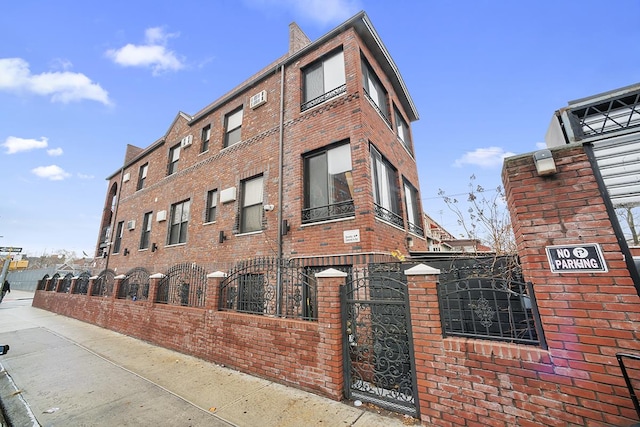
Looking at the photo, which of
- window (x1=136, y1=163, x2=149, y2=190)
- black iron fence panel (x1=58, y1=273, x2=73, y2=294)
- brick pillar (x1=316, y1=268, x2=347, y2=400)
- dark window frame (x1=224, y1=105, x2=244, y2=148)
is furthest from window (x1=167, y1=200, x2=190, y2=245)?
brick pillar (x1=316, y1=268, x2=347, y2=400)

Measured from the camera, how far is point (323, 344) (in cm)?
402

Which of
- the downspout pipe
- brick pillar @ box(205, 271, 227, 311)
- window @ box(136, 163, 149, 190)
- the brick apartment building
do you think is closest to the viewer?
brick pillar @ box(205, 271, 227, 311)

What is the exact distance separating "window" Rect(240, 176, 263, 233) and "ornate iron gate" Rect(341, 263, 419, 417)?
5075mm

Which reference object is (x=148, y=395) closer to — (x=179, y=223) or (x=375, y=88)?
(x=179, y=223)

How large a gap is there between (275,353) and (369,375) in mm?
1678

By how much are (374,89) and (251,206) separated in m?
5.97

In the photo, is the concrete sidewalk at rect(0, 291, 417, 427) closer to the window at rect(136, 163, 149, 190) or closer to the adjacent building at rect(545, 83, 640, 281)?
the adjacent building at rect(545, 83, 640, 281)

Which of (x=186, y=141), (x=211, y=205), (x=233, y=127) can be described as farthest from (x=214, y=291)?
(x=186, y=141)

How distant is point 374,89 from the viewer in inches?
349

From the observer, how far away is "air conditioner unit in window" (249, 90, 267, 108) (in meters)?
9.34

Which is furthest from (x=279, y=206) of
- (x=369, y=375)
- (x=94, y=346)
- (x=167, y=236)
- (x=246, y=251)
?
(x=167, y=236)

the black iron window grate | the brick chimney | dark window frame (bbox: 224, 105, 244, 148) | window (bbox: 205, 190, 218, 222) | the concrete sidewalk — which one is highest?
the brick chimney

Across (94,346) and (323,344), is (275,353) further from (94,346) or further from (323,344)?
(94,346)

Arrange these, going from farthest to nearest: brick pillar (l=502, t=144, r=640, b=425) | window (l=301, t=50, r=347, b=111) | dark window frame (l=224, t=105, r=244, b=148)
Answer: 1. dark window frame (l=224, t=105, r=244, b=148)
2. window (l=301, t=50, r=347, b=111)
3. brick pillar (l=502, t=144, r=640, b=425)
